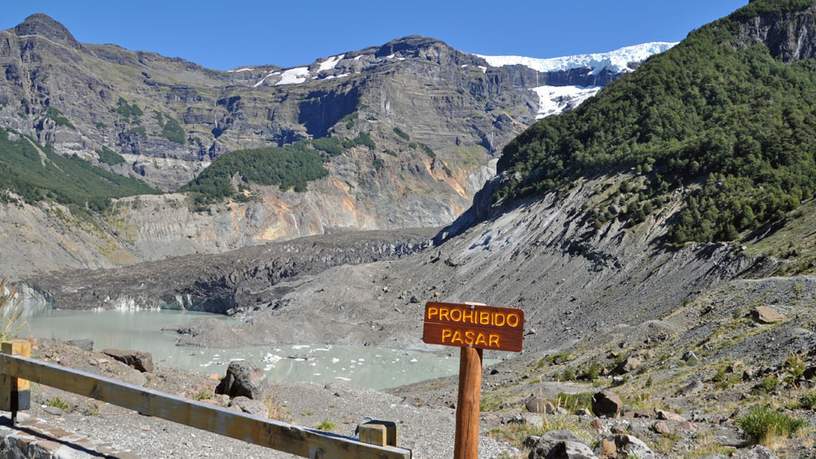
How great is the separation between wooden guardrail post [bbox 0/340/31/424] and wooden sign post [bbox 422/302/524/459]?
15.5 ft

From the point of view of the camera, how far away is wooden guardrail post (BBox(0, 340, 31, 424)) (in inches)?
327

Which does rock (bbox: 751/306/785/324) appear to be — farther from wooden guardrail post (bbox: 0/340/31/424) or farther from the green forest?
the green forest

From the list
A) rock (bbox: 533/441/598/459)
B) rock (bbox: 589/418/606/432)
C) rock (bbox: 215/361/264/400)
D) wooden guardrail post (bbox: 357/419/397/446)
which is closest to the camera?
wooden guardrail post (bbox: 357/419/397/446)

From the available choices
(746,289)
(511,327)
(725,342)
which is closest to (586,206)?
(746,289)

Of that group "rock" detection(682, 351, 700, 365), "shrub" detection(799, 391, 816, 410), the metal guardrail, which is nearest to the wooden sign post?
the metal guardrail

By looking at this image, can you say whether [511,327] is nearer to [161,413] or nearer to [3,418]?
[161,413]

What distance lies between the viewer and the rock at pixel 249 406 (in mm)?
15273

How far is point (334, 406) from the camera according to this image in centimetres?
1938

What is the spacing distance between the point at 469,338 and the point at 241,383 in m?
11.4

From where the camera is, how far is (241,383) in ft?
57.1

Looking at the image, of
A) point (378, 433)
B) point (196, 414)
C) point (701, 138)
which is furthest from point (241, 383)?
point (701, 138)

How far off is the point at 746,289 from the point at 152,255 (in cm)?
13720

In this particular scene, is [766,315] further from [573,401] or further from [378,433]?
[378,433]

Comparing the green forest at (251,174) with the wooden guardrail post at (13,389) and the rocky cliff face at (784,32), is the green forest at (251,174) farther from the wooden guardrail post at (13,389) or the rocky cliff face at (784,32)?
the wooden guardrail post at (13,389)
